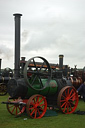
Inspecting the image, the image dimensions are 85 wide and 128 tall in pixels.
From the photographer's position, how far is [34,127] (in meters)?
5.40

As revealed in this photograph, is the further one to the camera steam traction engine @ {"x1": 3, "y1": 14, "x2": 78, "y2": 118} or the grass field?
steam traction engine @ {"x1": 3, "y1": 14, "x2": 78, "y2": 118}

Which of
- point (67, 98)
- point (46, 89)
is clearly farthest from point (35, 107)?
point (67, 98)

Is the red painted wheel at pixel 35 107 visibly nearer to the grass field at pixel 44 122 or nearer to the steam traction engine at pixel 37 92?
the steam traction engine at pixel 37 92

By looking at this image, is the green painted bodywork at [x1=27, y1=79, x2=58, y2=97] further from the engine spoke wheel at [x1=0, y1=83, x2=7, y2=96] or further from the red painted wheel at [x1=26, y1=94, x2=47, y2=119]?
the engine spoke wheel at [x1=0, y1=83, x2=7, y2=96]

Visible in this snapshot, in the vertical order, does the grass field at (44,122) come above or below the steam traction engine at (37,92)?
below

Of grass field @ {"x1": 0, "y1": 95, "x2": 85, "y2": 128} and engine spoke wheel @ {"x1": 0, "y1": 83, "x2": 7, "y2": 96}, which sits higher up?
engine spoke wheel @ {"x1": 0, "y1": 83, "x2": 7, "y2": 96}

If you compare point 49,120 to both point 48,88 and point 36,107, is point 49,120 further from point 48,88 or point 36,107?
point 48,88

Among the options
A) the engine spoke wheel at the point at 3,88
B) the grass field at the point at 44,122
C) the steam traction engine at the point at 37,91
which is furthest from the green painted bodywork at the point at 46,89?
the engine spoke wheel at the point at 3,88

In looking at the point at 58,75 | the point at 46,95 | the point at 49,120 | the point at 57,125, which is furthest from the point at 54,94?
the point at 57,125

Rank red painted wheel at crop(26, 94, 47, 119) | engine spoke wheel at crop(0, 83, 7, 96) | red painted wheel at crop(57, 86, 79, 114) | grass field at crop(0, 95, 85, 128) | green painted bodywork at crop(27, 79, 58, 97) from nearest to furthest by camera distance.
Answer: grass field at crop(0, 95, 85, 128)
red painted wheel at crop(26, 94, 47, 119)
green painted bodywork at crop(27, 79, 58, 97)
red painted wheel at crop(57, 86, 79, 114)
engine spoke wheel at crop(0, 83, 7, 96)

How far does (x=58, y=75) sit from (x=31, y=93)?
5.45 ft

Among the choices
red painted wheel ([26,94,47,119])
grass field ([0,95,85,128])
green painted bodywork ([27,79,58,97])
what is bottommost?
grass field ([0,95,85,128])

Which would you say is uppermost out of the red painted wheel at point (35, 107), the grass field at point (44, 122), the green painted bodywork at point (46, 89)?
the green painted bodywork at point (46, 89)

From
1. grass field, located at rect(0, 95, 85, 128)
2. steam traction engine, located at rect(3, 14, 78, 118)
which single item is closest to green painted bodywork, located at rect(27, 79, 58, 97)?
steam traction engine, located at rect(3, 14, 78, 118)
